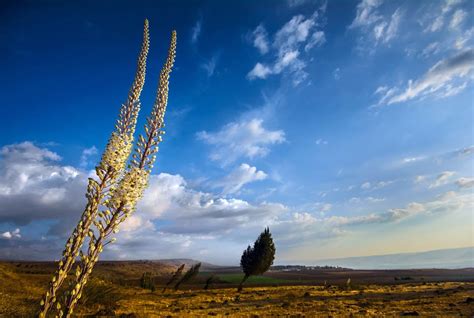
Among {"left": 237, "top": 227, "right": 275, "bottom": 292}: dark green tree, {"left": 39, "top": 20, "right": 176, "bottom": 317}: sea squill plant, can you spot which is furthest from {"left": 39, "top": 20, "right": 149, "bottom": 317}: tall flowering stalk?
{"left": 237, "top": 227, "right": 275, "bottom": 292}: dark green tree

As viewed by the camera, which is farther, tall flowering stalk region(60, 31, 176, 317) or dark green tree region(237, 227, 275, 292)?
dark green tree region(237, 227, 275, 292)

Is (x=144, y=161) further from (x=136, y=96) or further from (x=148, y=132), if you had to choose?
(x=136, y=96)

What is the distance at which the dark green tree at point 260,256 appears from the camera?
48.4 metres

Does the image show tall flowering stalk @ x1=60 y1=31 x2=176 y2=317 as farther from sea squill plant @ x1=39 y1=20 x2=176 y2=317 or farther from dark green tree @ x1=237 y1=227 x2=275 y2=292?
dark green tree @ x1=237 y1=227 x2=275 y2=292

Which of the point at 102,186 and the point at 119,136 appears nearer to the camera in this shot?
the point at 102,186

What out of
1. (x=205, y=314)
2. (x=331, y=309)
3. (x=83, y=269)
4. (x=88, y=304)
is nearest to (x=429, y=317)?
(x=331, y=309)

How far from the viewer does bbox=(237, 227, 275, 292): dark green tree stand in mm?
48406

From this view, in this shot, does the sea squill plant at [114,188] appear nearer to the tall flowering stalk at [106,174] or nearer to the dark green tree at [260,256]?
the tall flowering stalk at [106,174]

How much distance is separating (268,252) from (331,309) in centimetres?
2407

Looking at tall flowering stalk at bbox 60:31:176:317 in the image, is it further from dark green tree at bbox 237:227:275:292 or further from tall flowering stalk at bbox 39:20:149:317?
dark green tree at bbox 237:227:275:292

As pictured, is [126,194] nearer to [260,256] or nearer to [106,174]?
[106,174]

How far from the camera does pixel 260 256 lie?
48344mm

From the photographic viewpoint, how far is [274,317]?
20.8 m

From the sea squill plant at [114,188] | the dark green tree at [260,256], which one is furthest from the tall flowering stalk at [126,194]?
the dark green tree at [260,256]
